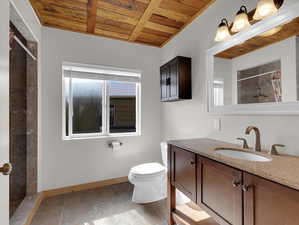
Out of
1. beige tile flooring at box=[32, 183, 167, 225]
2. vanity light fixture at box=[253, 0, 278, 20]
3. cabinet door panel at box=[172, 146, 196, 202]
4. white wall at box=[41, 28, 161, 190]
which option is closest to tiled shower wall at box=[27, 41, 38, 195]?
white wall at box=[41, 28, 161, 190]

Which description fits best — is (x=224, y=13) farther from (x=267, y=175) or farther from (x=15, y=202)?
(x=15, y=202)

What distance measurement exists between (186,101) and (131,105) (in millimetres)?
1038

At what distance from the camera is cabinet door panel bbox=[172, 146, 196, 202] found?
1221 mm

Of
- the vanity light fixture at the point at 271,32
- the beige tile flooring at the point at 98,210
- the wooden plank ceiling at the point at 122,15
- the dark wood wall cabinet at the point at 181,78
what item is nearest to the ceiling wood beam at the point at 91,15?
the wooden plank ceiling at the point at 122,15

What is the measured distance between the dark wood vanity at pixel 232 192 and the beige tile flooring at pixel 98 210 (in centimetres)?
64

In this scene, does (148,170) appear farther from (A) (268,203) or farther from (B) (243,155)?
(A) (268,203)

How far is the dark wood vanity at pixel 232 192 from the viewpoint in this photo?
670mm

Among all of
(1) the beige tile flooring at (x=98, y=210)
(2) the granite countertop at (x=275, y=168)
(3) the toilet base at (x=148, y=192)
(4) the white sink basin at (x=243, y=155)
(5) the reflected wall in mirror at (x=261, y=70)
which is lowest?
(1) the beige tile flooring at (x=98, y=210)

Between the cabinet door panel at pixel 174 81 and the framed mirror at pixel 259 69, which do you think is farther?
the cabinet door panel at pixel 174 81

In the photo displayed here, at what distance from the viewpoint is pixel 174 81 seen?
6.82ft

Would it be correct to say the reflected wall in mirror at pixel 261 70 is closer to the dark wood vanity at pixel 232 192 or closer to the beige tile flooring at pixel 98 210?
the dark wood vanity at pixel 232 192

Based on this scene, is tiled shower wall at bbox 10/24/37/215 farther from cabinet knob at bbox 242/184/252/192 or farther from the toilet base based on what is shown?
cabinet knob at bbox 242/184/252/192

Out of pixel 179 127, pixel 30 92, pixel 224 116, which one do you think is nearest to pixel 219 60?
pixel 224 116

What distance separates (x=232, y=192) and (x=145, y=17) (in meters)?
2.08
